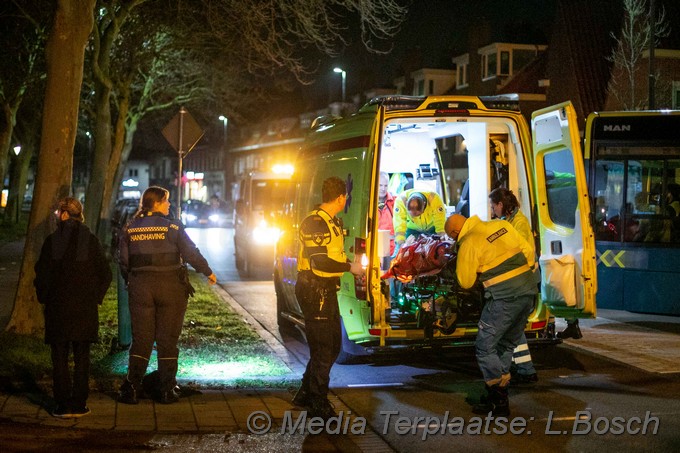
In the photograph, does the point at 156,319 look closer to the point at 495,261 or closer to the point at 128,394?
the point at 128,394

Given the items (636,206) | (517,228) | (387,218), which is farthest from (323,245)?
(636,206)

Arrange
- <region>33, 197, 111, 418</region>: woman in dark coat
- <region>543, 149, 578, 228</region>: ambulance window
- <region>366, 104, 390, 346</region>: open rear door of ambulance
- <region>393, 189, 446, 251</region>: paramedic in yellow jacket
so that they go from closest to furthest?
<region>33, 197, 111, 418</region>: woman in dark coat
<region>366, 104, 390, 346</region>: open rear door of ambulance
<region>543, 149, 578, 228</region>: ambulance window
<region>393, 189, 446, 251</region>: paramedic in yellow jacket

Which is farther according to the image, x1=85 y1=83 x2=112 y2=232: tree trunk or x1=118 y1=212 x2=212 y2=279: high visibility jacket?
x1=85 y1=83 x2=112 y2=232: tree trunk

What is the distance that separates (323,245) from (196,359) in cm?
307

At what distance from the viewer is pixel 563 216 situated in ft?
28.4

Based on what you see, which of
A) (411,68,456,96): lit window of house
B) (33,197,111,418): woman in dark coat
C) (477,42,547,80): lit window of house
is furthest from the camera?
(411,68,456,96): lit window of house

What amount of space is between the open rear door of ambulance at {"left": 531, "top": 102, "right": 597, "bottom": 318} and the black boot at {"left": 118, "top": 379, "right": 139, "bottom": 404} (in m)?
4.02

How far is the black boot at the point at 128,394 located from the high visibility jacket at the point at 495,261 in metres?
2.91

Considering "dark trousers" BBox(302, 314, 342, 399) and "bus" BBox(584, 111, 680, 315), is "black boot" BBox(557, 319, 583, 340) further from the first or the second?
"bus" BBox(584, 111, 680, 315)

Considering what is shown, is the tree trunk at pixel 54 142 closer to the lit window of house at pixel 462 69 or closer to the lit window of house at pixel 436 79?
the lit window of house at pixel 462 69

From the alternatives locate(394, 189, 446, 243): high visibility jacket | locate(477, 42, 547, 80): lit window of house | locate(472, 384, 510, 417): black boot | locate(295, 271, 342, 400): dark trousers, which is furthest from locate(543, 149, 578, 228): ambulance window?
locate(477, 42, 547, 80): lit window of house

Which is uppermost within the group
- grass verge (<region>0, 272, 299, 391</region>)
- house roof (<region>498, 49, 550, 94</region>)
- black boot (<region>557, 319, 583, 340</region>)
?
house roof (<region>498, 49, 550, 94</region>)

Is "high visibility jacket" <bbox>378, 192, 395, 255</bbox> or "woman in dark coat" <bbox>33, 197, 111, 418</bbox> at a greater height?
"high visibility jacket" <bbox>378, 192, 395, 255</bbox>

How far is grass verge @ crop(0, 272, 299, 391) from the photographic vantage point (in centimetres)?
810
